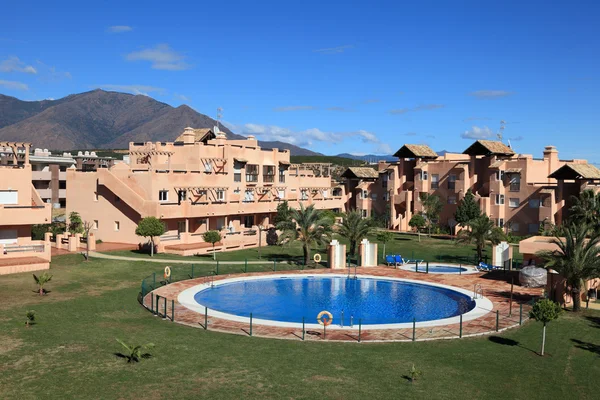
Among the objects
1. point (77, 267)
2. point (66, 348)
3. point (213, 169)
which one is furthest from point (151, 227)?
point (66, 348)

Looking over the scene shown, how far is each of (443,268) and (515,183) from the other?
A: 24.9 meters

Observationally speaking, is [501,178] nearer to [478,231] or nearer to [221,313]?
[478,231]

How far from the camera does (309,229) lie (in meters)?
43.1

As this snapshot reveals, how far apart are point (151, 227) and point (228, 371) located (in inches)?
1068

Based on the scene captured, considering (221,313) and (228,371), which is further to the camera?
(221,313)

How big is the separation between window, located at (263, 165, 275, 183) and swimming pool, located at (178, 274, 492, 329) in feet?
83.0

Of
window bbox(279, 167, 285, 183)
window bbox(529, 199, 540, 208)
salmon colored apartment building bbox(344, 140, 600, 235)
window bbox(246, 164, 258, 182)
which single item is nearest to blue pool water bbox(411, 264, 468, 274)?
salmon colored apartment building bbox(344, 140, 600, 235)

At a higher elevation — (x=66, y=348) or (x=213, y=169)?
(x=213, y=169)

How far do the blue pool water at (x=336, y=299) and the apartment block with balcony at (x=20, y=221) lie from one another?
40.5 ft

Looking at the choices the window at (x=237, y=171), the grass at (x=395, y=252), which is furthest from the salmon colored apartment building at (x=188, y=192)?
the grass at (x=395, y=252)

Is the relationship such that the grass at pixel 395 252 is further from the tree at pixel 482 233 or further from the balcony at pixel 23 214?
the balcony at pixel 23 214

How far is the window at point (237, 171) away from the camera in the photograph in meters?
58.4

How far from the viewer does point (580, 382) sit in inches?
725

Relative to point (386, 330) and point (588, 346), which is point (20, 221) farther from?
point (588, 346)
